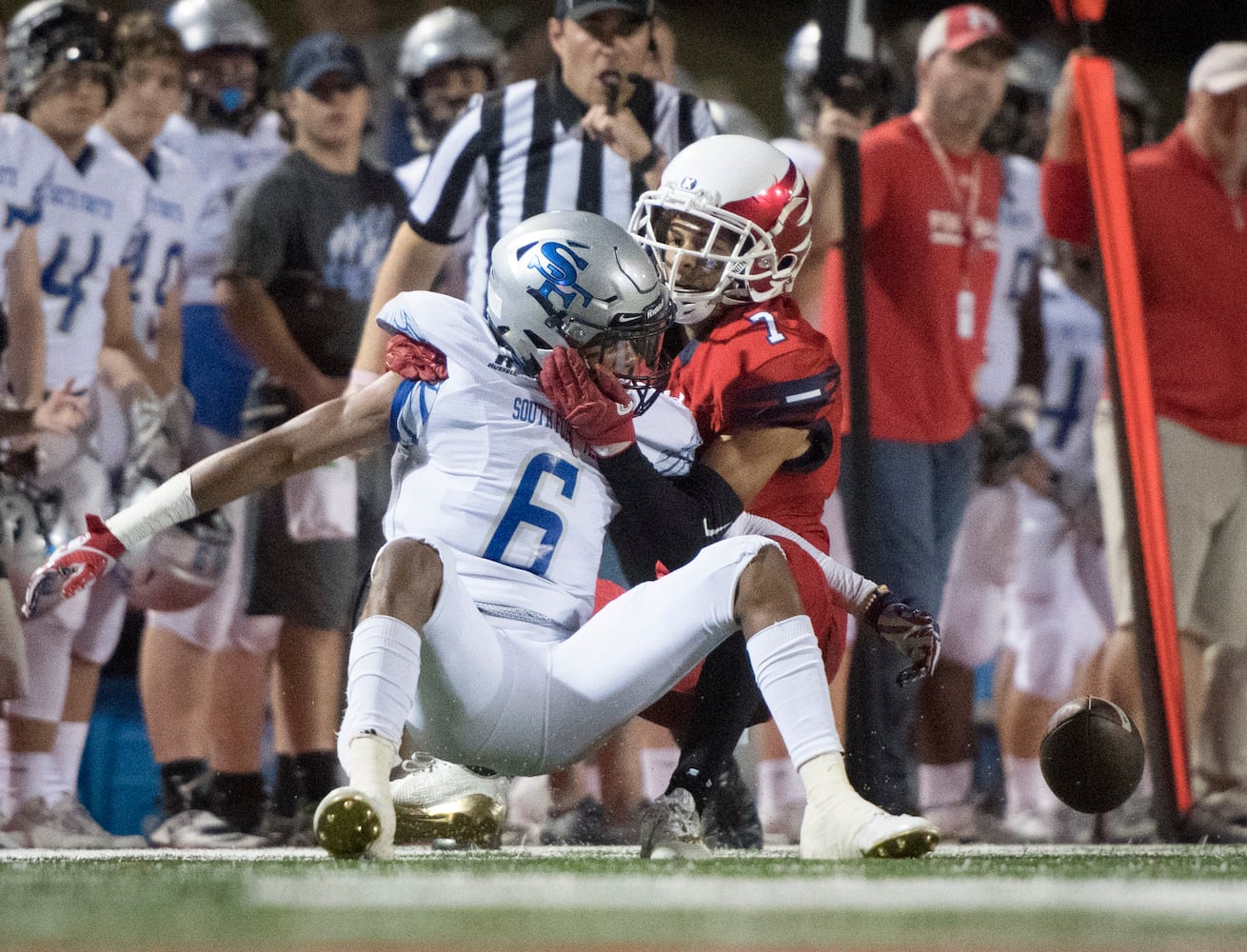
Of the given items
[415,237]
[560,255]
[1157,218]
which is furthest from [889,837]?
[1157,218]

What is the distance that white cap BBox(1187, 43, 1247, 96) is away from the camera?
5.25 metres

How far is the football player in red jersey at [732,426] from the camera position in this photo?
3.29 m

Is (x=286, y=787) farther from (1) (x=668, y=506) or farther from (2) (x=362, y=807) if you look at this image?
(2) (x=362, y=807)

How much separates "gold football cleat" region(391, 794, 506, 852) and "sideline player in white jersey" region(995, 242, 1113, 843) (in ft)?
6.85

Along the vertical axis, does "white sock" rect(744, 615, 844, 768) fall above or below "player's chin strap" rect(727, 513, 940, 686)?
below

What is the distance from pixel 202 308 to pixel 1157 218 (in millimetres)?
2417

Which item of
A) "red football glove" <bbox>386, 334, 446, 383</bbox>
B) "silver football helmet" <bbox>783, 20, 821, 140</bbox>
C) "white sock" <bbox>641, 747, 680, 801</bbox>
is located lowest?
"white sock" <bbox>641, 747, 680, 801</bbox>

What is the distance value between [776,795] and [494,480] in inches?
68.2

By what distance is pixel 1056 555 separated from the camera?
5898 mm

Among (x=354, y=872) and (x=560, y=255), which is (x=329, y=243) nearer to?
(x=560, y=255)

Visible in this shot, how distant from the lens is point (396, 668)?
288cm

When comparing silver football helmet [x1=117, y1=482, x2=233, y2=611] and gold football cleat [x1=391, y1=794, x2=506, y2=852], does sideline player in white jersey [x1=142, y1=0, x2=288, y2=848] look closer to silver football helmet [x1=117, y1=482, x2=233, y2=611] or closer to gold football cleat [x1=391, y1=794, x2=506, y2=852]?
silver football helmet [x1=117, y1=482, x2=233, y2=611]

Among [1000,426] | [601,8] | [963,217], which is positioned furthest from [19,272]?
[1000,426]

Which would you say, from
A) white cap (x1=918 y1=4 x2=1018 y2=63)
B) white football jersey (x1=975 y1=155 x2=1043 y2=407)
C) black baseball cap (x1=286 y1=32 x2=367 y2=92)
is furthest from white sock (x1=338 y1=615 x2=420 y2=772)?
white football jersey (x1=975 y1=155 x2=1043 y2=407)
